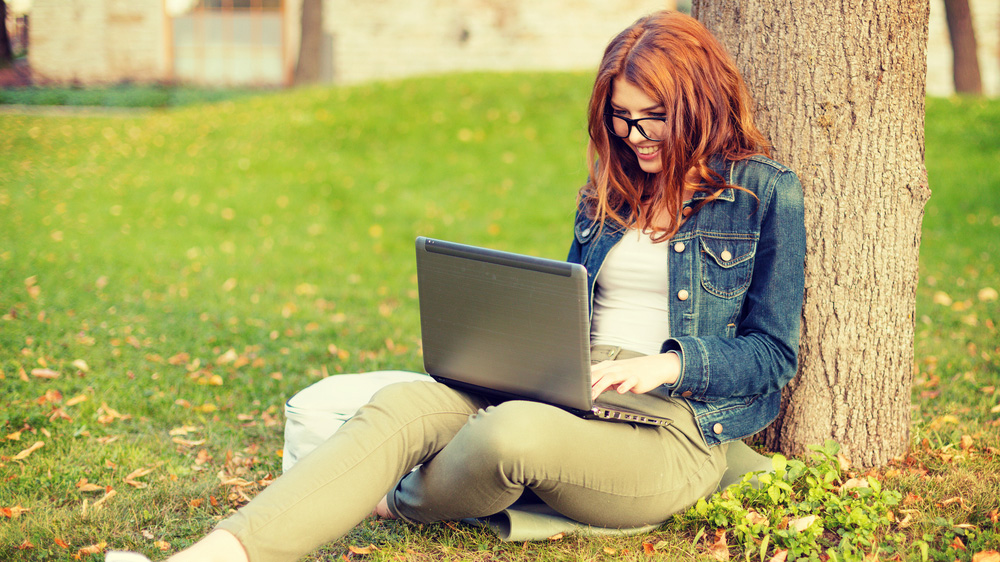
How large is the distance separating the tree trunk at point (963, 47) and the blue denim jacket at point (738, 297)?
11.7m

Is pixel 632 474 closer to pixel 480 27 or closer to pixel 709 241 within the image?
pixel 709 241

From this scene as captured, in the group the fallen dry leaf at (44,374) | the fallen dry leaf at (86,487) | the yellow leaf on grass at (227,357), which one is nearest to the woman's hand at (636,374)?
the fallen dry leaf at (86,487)

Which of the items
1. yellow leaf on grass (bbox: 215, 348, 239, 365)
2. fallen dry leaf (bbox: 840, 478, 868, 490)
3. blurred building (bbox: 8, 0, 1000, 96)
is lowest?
yellow leaf on grass (bbox: 215, 348, 239, 365)

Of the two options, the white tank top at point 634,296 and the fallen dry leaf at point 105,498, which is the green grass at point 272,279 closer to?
the fallen dry leaf at point 105,498

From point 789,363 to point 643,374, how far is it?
465 millimetres

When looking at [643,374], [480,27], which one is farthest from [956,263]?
[480,27]

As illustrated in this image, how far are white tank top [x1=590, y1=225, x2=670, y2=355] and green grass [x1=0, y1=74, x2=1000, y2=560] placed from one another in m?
0.56

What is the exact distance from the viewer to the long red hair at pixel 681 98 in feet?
7.28

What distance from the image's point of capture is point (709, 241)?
229cm

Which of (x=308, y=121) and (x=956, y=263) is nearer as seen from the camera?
(x=956, y=263)

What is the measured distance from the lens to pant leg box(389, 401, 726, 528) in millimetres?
1943

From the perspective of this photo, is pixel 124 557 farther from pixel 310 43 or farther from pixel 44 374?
pixel 310 43

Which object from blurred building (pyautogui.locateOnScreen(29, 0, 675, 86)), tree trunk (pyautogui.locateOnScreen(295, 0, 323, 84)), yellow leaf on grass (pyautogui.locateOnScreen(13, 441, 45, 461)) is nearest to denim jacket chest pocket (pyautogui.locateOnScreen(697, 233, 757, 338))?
yellow leaf on grass (pyautogui.locateOnScreen(13, 441, 45, 461))

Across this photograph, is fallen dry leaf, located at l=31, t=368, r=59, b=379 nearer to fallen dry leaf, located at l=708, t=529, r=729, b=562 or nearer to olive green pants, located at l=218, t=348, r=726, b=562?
olive green pants, located at l=218, t=348, r=726, b=562
